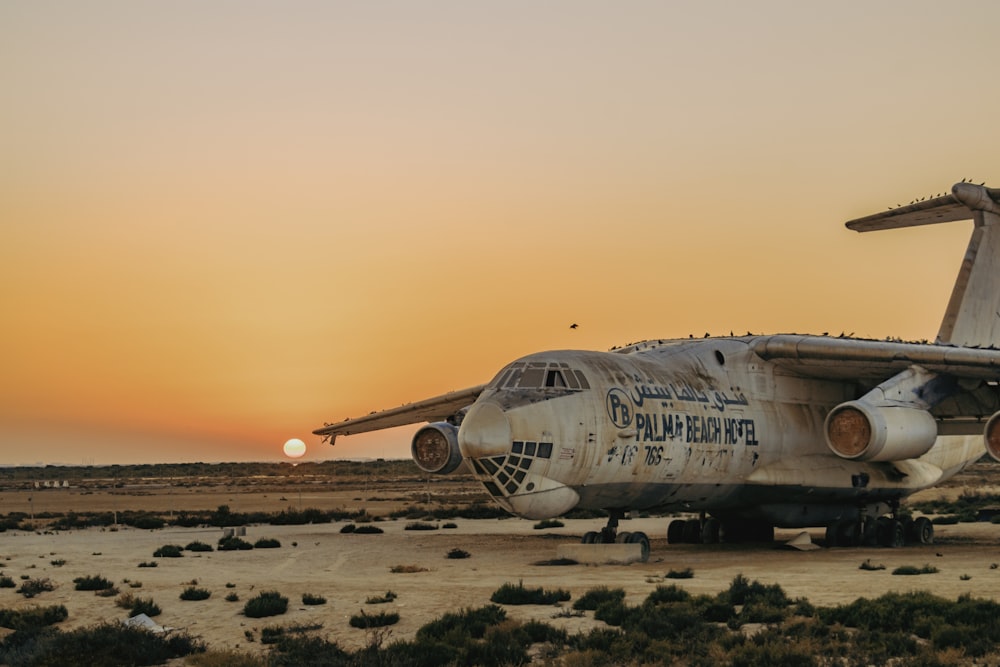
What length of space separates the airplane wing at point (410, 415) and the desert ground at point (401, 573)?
2.62 meters

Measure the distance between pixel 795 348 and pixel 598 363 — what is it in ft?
18.2

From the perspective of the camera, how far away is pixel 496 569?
60.4ft

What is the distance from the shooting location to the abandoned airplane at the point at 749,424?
57.2ft

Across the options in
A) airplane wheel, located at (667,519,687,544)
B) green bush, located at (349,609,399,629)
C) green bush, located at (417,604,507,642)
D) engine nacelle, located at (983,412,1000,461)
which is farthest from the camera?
airplane wheel, located at (667,519,687,544)

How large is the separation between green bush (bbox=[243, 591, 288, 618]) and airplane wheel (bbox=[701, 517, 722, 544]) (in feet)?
41.6

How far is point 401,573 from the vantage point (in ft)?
59.0

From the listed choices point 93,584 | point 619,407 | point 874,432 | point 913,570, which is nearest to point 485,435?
point 619,407

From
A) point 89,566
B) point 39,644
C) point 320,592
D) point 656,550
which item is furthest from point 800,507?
point 39,644

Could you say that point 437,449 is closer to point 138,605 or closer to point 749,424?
point 749,424

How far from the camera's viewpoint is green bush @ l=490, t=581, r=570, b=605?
13.7m

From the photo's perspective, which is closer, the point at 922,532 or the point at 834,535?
the point at 834,535

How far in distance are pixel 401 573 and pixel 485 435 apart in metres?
2.98

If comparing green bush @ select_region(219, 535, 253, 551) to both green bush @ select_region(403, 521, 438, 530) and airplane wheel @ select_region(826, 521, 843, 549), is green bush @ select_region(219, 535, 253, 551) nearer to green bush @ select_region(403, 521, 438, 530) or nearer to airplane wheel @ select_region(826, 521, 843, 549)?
green bush @ select_region(403, 521, 438, 530)

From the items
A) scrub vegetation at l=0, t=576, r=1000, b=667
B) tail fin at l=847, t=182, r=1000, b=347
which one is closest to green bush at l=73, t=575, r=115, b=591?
scrub vegetation at l=0, t=576, r=1000, b=667
